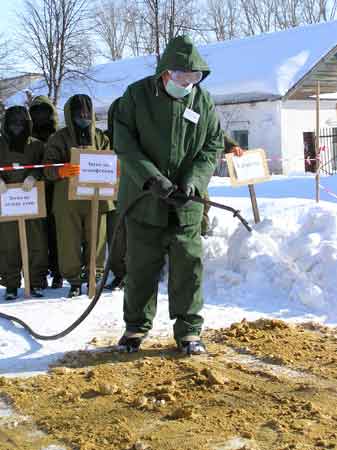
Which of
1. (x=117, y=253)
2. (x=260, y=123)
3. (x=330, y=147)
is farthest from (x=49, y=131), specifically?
(x=330, y=147)

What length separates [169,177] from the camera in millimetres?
4586

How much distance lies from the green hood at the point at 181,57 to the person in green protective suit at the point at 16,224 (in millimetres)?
2312

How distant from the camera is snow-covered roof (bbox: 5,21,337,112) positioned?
22.3 metres

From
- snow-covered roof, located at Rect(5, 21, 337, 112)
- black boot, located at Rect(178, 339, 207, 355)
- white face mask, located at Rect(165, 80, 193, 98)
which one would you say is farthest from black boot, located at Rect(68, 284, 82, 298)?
snow-covered roof, located at Rect(5, 21, 337, 112)

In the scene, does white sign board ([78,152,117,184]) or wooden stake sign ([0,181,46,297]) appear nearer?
white sign board ([78,152,117,184])

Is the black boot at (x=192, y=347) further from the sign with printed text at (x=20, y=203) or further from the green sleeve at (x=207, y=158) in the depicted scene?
the sign with printed text at (x=20, y=203)

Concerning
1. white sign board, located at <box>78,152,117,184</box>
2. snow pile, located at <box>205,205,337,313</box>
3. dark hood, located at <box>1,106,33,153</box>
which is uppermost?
dark hood, located at <box>1,106,33,153</box>

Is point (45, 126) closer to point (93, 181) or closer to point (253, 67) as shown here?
point (93, 181)

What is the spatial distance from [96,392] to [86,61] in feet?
70.2

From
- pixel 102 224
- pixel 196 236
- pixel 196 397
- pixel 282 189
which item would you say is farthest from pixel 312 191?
pixel 196 397

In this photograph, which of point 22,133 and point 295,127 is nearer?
point 22,133

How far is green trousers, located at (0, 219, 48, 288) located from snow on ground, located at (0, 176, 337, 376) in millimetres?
249

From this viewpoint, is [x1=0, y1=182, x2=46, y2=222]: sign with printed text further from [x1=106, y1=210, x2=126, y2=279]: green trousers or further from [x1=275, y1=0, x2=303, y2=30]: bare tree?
[x1=275, y1=0, x2=303, y2=30]: bare tree

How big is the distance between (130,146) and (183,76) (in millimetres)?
534
